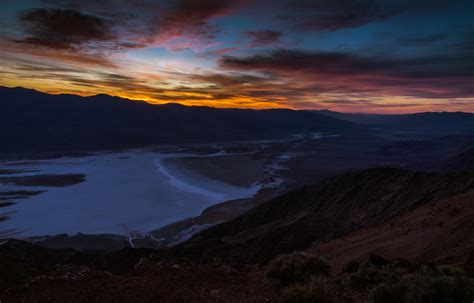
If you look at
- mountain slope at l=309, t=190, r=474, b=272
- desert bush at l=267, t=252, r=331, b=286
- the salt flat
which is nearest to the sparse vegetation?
desert bush at l=267, t=252, r=331, b=286

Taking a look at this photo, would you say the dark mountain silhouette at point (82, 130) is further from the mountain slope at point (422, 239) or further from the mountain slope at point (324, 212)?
the mountain slope at point (422, 239)

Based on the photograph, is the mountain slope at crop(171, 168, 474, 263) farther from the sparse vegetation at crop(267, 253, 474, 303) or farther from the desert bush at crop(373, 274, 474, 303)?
the desert bush at crop(373, 274, 474, 303)

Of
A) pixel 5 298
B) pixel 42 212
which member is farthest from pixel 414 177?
pixel 42 212

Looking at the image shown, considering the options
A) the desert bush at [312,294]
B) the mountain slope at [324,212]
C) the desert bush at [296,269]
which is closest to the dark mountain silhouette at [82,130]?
the mountain slope at [324,212]

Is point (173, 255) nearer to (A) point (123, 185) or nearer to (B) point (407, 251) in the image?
(B) point (407, 251)

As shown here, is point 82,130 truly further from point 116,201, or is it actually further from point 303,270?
point 303,270

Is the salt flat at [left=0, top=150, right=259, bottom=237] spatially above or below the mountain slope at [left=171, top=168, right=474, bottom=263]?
below
